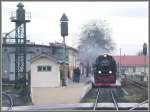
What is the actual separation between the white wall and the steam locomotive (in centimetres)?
332

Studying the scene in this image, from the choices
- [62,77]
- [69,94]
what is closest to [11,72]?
[62,77]

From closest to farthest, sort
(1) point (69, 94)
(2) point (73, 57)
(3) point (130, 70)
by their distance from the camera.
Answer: (1) point (69, 94) → (2) point (73, 57) → (3) point (130, 70)

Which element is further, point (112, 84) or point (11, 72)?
point (11, 72)

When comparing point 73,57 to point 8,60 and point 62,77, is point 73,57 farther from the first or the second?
point 62,77

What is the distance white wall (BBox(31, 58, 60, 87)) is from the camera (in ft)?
129

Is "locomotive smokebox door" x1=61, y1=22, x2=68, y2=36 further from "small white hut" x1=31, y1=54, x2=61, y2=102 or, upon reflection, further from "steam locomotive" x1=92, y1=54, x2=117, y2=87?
"small white hut" x1=31, y1=54, x2=61, y2=102

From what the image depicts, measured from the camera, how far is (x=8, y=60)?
54281 mm

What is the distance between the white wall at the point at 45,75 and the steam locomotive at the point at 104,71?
332cm

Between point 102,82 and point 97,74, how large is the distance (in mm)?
732

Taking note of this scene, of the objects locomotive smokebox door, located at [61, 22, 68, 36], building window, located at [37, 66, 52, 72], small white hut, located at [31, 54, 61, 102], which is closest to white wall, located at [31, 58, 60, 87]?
small white hut, located at [31, 54, 61, 102]

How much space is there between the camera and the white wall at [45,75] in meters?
39.5

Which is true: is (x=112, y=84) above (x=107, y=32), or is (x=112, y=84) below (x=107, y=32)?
below

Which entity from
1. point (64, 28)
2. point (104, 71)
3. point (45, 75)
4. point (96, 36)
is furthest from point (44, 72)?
point (96, 36)

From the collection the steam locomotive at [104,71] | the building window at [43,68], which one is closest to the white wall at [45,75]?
the building window at [43,68]
